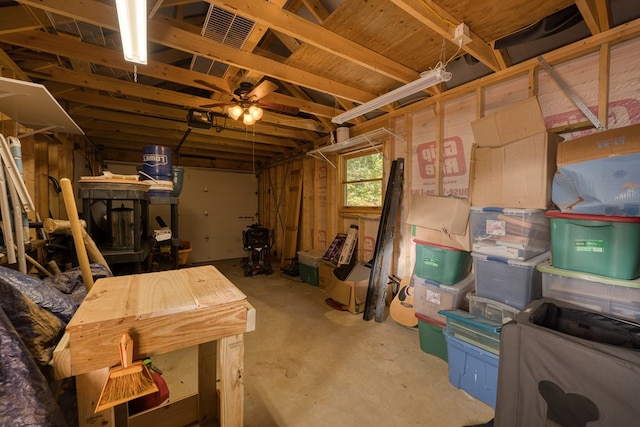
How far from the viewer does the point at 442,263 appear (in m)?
2.41

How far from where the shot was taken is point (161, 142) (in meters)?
5.55

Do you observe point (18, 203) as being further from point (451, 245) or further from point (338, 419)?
point (451, 245)

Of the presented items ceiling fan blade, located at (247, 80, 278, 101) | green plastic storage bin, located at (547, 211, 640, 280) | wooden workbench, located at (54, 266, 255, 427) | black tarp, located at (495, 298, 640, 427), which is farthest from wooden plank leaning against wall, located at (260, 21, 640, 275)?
wooden workbench, located at (54, 266, 255, 427)

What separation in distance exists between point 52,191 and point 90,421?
430cm

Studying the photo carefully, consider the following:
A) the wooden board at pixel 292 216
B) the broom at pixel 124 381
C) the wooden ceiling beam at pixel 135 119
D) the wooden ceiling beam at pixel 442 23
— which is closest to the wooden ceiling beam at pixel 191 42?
the wooden ceiling beam at pixel 442 23

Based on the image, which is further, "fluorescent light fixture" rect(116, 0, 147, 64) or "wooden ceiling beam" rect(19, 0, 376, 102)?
"wooden ceiling beam" rect(19, 0, 376, 102)

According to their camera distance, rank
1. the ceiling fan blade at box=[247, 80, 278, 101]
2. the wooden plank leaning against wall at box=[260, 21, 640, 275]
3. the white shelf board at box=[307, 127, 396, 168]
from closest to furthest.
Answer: the wooden plank leaning against wall at box=[260, 21, 640, 275] < the ceiling fan blade at box=[247, 80, 278, 101] < the white shelf board at box=[307, 127, 396, 168]

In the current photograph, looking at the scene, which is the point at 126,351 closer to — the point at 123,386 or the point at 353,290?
the point at 123,386

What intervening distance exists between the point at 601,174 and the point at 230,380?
7.13 ft

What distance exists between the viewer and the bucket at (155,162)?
2658mm

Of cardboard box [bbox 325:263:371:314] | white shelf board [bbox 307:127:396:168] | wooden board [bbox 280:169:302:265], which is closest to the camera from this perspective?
cardboard box [bbox 325:263:371:314]

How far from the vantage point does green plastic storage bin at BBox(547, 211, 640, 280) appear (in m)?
1.44

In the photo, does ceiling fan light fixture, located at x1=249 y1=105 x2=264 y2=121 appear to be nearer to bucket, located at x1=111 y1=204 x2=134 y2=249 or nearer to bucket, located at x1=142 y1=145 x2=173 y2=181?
bucket, located at x1=142 y1=145 x2=173 y2=181

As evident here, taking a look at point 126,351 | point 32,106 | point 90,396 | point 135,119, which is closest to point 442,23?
point 126,351
